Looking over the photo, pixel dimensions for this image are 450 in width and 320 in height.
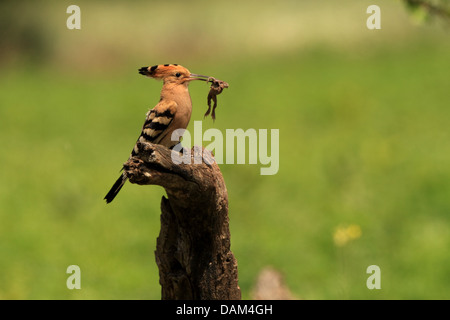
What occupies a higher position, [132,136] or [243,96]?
[243,96]

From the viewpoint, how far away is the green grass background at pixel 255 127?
8.26m

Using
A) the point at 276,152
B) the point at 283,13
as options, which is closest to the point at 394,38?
the point at 283,13

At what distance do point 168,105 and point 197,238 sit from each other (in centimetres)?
93

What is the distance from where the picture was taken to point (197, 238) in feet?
16.2

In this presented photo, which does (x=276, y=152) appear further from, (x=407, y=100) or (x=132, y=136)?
(x=407, y=100)

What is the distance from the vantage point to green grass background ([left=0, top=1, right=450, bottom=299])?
8258 mm

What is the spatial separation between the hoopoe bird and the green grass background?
9.72 feet

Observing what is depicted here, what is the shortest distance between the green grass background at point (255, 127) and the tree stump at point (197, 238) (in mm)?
2609

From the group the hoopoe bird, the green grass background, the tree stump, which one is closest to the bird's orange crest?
the hoopoe bird

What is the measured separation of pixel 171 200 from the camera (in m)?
4.82

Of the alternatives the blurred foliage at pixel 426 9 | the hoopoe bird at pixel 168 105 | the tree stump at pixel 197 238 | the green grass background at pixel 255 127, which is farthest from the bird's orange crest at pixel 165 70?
the green grass background at pixel 255 127

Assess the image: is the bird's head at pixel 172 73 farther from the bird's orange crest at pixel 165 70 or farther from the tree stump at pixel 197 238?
the tree stump at pixel 197 238
